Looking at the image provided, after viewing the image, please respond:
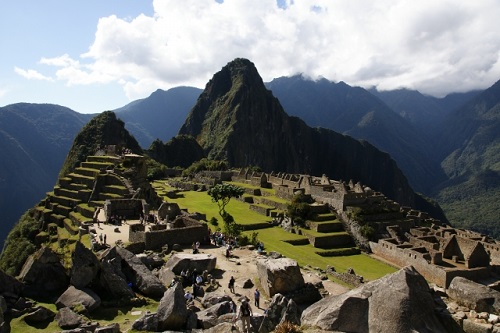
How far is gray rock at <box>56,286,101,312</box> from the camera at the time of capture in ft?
44.1

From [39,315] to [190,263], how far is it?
23.4 ft

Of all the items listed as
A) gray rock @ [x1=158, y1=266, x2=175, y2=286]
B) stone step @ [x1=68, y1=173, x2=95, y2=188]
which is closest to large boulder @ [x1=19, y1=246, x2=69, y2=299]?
gray rock @ [x1=158, y1=266, x2=175, y2=286]

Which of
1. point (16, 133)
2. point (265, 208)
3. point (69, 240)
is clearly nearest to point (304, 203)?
point (265, 208)

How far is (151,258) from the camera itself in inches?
785

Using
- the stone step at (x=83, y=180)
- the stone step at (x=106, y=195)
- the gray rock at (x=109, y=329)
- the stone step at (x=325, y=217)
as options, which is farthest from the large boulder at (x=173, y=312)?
the stone step at (x=83, y=180)

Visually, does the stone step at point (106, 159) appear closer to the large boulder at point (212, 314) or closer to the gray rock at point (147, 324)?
the large boulder at point (212, 314)

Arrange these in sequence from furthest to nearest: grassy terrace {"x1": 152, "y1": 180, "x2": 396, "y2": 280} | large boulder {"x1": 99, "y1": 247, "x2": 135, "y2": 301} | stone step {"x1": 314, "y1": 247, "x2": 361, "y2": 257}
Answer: stone step {"x1": 314, "y1": 247, "x2": 361, "y2": 257}
grassy terrace {"x1": 152, "y1": 180, "x2": 396, "y2": 280}
large boulder {"x1": 99, "y1": 247, "x2": 135, "y2": 301}

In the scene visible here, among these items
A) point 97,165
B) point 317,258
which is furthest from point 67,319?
point 97,165

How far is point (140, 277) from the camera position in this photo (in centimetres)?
1587

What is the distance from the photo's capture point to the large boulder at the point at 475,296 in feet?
34.4

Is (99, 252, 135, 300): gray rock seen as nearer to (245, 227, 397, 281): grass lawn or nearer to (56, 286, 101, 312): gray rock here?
(56, 286, 101, 312): gray rock

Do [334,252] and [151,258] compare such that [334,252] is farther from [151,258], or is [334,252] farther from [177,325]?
[177,325]

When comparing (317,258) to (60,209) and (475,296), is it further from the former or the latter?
(60,209)

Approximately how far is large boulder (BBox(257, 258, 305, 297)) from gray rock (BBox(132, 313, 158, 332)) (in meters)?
5.26
